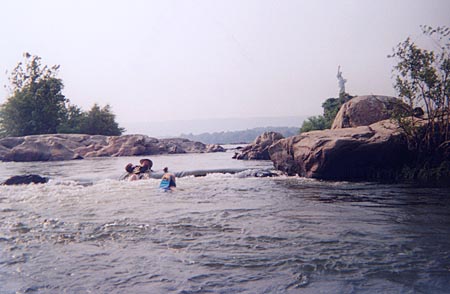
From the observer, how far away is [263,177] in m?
15.0

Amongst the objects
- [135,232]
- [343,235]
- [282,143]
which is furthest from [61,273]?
[282,143]

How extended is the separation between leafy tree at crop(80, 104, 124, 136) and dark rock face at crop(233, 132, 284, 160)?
23.6 meters

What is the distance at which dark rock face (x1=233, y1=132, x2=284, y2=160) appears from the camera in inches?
1082

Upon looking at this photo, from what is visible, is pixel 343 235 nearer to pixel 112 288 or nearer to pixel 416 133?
pixel 112 288

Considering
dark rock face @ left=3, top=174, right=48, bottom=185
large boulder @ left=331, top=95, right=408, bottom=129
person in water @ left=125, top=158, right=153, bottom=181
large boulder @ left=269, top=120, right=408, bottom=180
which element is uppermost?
large boulder @ left=331, top=95, right=408, bottom=129

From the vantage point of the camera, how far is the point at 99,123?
155ft

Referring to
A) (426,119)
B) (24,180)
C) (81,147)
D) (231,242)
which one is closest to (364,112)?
(426,119)

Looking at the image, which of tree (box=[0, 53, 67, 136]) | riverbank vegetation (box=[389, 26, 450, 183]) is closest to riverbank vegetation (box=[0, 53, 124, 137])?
tree (box=[0, 53, 67, 136])

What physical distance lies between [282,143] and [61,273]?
1203cm

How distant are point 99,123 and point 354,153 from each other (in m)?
38.8

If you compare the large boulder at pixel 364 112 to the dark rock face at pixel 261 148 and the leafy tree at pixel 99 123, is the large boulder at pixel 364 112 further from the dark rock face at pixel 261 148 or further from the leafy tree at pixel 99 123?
the leafy tree at pixel 99 123

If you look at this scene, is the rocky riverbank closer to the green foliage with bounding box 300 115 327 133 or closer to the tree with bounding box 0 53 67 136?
the green foliage with bounding box 300 115 327 133

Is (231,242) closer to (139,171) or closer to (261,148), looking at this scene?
(139,171)

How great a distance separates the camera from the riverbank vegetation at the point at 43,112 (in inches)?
1644
